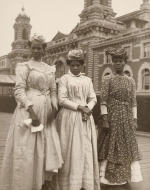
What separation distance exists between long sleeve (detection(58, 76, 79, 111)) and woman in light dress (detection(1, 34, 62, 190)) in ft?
0.37

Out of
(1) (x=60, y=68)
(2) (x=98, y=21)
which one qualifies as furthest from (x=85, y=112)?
(1) (x=60, y=68)

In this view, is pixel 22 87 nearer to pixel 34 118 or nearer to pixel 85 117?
pixel 34 118

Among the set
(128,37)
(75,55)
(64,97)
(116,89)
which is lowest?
(64,97)

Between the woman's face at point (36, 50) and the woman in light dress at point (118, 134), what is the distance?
97 centimetres

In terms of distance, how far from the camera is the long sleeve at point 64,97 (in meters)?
3.20

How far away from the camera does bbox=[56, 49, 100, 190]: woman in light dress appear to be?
10.2 feet

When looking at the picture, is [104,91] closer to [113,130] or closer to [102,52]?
[113,130]

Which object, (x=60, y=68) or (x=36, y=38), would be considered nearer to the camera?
(x=36, y=38)

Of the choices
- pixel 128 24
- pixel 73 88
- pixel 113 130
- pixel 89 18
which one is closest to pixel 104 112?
pixel 113 130

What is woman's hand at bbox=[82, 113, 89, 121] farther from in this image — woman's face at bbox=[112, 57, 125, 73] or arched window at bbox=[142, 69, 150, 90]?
arched window at bbox=[142, 69, 150, 90]

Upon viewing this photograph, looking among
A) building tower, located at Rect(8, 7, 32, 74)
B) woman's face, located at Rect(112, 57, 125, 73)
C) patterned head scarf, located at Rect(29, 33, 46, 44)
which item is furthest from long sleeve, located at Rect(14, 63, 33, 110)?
building tower, located at Rect(8, 7, 32, 74)

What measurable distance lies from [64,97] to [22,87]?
0.52 m

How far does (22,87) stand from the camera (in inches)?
123

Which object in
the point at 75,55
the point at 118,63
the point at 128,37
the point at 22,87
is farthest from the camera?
the point at 128,37
